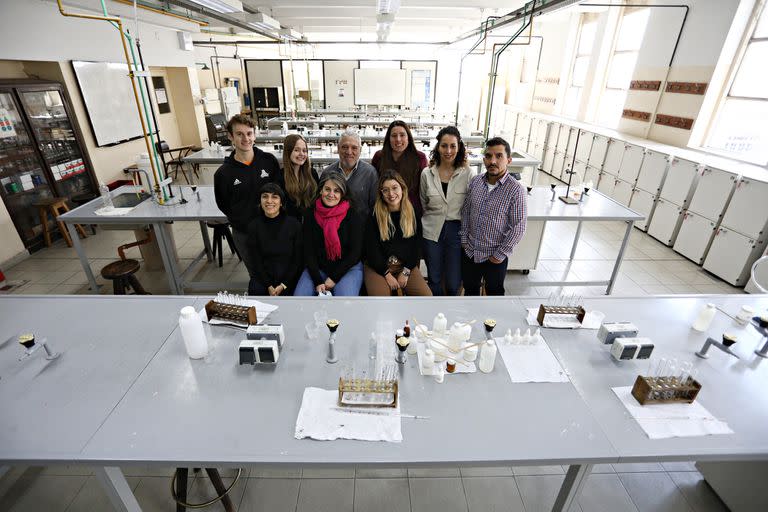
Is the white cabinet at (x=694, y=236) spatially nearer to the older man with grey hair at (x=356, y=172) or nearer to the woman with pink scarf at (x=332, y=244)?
the older man with grey hair at (x=356, y=172)

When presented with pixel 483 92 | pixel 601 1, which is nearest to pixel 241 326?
pixel 601 1

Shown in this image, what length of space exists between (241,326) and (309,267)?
845mm

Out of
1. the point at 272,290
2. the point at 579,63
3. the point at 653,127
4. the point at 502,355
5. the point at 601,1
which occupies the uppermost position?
the point at 601,1

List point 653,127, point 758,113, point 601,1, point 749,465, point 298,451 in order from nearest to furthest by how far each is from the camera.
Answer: point 298,451, point 749,465, point 758,113, point 653,127, point 601,1

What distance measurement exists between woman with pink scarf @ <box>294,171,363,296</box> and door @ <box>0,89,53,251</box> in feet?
13.9

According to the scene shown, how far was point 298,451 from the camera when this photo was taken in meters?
1.28

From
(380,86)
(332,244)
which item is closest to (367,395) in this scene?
(332,244)

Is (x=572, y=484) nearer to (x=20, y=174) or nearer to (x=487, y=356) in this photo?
(x=487, y=356)

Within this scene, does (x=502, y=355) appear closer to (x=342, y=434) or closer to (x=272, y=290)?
(x=342, y=434)

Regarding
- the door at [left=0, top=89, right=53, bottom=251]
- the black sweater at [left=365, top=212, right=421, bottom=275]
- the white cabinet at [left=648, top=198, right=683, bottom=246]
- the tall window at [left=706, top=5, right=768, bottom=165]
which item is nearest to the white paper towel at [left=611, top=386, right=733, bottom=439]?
the black sweater at [left=365, top=212, right=421, bottom=275]

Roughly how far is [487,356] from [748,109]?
19.2ft

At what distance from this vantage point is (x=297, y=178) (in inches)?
113

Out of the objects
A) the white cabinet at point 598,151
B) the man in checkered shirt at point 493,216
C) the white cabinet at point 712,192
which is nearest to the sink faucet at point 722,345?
the man in checkered shirt at point 493,216

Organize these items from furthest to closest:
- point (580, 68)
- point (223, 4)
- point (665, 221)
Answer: point (580, 68) → point (665, 221) → point (223, 4)
